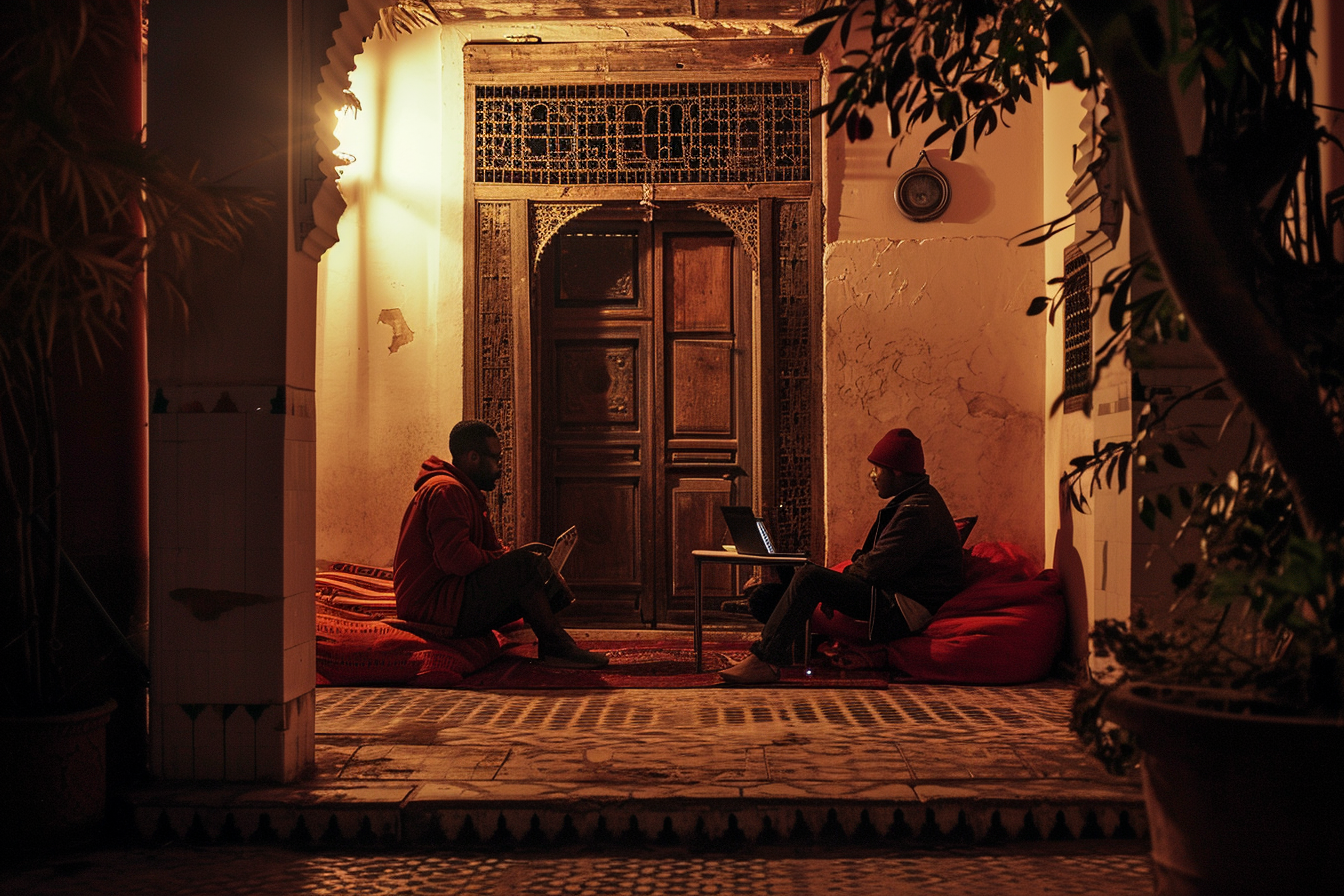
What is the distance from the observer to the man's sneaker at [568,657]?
5.64 metres

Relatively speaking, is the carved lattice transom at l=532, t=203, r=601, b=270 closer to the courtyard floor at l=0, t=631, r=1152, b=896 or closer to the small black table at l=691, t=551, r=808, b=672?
the small black table at l=691, t=551, r=808, b=672

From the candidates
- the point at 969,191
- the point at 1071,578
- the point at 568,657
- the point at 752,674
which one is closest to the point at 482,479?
the point at 568,657

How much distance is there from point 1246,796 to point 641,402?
5.61m

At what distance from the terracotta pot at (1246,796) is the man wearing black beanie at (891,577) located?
3.51 m

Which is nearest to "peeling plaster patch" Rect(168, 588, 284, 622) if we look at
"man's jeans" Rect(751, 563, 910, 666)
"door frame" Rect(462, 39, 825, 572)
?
"man's jeans" Rect(751, 563, 910, 666)

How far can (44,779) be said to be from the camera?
10.8 feet

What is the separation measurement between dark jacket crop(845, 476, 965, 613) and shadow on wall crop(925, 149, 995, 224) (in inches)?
71.0

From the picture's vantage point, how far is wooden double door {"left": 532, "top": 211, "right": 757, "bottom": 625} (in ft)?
23.4

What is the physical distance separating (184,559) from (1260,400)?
3082mm

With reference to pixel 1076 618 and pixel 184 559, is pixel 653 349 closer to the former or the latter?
pixel 1076 618

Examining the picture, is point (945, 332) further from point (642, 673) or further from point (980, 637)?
point (642, 673)

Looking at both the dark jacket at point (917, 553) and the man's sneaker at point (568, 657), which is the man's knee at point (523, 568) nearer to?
the man's sneaker at point (568, 657)

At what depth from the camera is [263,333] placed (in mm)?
3668

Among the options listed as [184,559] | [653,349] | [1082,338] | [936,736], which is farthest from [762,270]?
[184,559]
